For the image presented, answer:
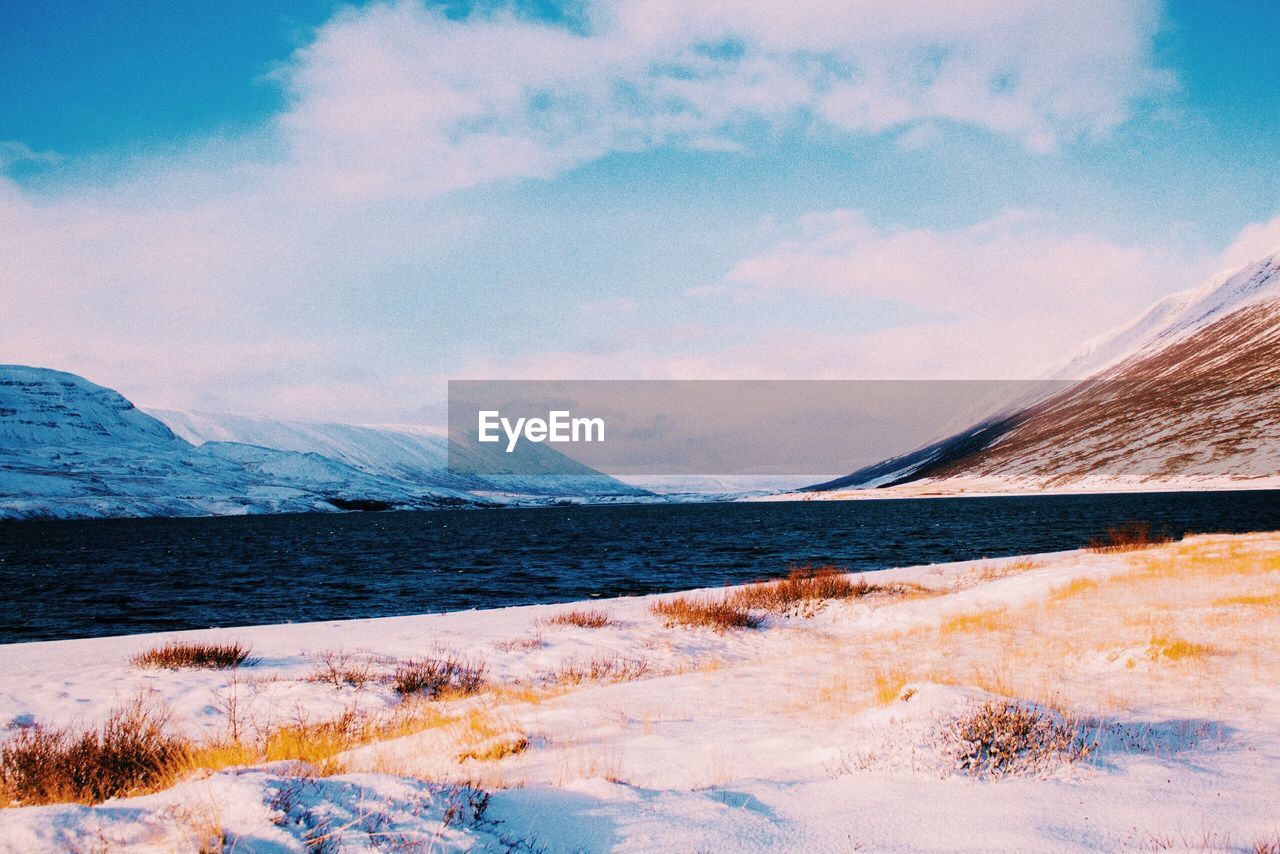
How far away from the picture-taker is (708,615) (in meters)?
17.2

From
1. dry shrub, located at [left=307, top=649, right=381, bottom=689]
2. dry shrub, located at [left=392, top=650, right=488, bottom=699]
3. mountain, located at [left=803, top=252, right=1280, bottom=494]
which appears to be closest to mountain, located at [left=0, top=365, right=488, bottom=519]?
dry shrub, located at [left=307, top=649, right=381, bottom=689]

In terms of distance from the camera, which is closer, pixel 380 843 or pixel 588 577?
pixel 380 843

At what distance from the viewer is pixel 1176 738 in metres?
6.69

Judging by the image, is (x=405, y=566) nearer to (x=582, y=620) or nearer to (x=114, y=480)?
(x=582, y=620)

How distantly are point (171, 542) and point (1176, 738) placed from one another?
79365mm

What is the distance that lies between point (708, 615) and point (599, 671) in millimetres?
4989

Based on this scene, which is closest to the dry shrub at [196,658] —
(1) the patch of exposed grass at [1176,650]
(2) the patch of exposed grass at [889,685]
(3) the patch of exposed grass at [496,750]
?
(3) the patch of exposed grass at [496,750]

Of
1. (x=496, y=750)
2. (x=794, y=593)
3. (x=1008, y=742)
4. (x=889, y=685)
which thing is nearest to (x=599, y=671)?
(x=889, y=685)

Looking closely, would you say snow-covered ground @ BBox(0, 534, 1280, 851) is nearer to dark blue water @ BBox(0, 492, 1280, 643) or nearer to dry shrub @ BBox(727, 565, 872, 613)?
dry shrub @ BBox(727, 565, 872, 613)

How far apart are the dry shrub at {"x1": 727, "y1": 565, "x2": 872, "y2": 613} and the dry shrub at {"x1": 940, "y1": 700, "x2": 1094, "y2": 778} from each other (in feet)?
43.5

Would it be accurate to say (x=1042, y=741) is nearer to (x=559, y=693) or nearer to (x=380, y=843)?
(x=380, y=843)

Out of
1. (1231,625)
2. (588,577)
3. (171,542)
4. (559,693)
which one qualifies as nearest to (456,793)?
(559,693)

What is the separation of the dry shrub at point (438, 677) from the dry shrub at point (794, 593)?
861cm

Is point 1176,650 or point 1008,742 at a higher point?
point 1008,742
